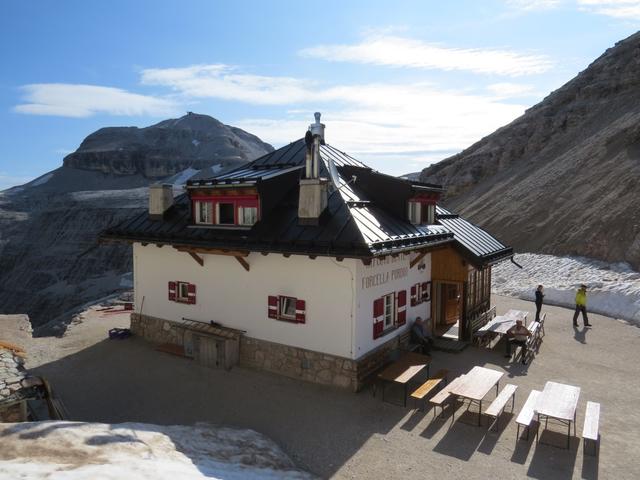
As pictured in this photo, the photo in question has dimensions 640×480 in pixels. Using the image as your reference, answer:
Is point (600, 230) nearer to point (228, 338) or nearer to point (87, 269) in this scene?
point (228, 338)

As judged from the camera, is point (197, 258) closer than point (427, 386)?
No

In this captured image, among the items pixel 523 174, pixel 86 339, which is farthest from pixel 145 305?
pixel 523 174

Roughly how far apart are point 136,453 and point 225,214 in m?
7.95

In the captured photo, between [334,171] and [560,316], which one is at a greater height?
[334,171]

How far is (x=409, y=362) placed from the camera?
39.8 ft

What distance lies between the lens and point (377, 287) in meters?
12.4

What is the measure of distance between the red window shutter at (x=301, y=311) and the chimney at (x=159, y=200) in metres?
6.32

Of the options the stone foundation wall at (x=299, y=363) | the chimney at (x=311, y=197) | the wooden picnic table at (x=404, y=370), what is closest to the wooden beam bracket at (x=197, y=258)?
the stone foundation wall at (x=299, y=363)

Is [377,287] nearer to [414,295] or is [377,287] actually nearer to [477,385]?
[414,295]

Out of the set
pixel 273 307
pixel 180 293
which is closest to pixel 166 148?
pixel 180 293

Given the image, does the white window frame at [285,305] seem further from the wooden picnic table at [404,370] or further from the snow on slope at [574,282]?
the snow on slope at [574,282]

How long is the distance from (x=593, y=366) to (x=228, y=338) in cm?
1094

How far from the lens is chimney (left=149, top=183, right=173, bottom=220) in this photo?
1544 cm

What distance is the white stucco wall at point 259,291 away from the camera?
11.7m
